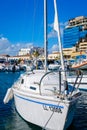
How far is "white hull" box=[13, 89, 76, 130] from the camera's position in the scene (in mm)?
13609

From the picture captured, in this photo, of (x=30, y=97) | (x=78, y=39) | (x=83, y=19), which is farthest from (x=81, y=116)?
(x=83, y=19)

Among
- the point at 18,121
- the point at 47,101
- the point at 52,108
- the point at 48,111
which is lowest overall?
the point at 18,121

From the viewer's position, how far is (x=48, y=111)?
14.1 metres

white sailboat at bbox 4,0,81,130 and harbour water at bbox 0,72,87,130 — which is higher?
white sailboat at bbox 4,0,81,130

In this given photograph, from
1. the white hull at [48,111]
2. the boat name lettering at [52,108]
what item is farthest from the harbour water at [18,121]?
the boat name lettering at [52,108]

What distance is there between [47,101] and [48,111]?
51 centimetres

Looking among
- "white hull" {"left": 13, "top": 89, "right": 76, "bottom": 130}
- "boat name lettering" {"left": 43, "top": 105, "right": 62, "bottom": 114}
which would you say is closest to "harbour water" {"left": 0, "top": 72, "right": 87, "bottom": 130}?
"white hull" {"left": 13, "top": 89, "right": 76, "bottom": 130}

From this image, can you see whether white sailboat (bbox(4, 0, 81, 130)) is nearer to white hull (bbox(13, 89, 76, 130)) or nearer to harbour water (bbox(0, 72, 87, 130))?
white hull (bbox(13, 89, 76, 130))

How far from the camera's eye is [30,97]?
49.6ft

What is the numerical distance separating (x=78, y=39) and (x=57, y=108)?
135365 mm

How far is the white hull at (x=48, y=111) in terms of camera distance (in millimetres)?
13609

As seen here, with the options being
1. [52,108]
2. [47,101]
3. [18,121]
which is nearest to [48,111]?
[52,108]

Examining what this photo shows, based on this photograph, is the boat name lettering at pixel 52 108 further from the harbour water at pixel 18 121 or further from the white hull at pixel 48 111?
the harbour water at pixel 18 121

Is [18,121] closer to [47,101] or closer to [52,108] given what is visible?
[47,101]
